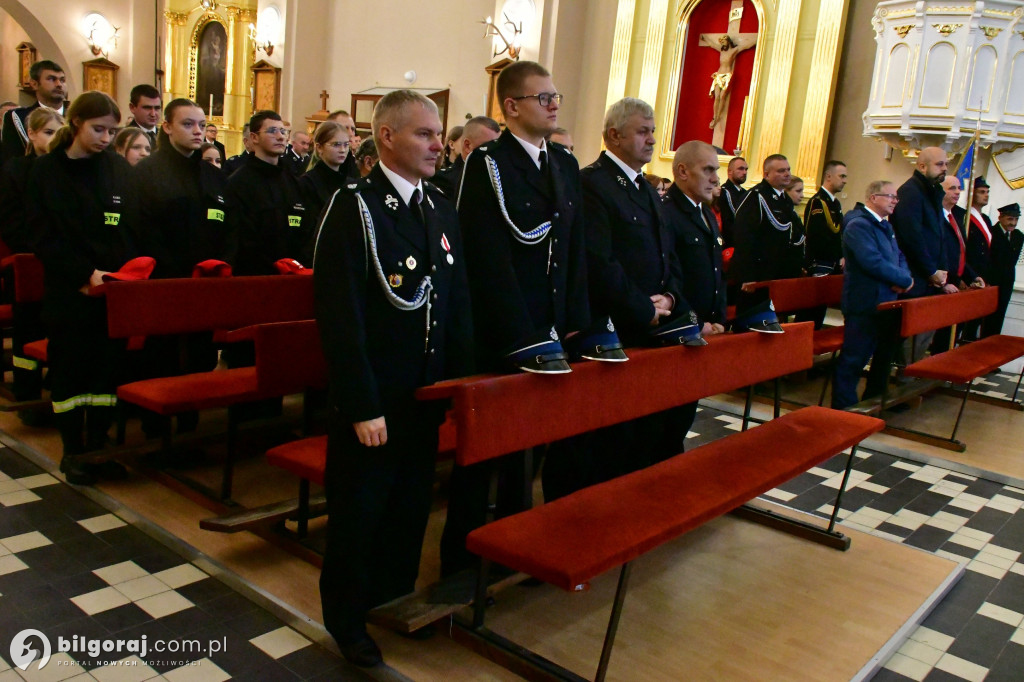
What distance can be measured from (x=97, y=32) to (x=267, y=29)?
14.1 feet

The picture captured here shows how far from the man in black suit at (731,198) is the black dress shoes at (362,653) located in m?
5.44

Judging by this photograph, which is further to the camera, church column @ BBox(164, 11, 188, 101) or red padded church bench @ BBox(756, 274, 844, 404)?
church column @ BBox(164, 11, 188, 101)

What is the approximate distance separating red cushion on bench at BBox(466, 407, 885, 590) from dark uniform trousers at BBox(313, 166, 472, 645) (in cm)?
36

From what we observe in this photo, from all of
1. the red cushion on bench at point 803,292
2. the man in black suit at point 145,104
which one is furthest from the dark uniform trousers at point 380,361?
the red cushion on bench at point 803,292

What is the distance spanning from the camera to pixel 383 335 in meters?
2.49

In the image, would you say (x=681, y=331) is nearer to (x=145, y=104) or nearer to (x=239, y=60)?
(x=145, y=104)

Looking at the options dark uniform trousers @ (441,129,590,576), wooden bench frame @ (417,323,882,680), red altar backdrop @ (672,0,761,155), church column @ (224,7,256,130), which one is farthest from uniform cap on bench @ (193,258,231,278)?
church column @ (224,7,256,130)

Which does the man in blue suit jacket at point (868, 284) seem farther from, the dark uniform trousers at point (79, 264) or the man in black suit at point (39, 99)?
the man in black suit at point (39, 99)

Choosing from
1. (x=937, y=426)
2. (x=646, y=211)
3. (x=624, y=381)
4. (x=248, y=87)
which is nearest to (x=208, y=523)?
(x=624, y=381)

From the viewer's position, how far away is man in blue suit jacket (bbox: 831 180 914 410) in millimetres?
5727

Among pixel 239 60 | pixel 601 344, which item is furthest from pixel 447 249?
pixel 239 60

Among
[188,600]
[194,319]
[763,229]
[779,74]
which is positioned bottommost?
[188,600]

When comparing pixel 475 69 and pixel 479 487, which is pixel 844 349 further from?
pixel 475 69

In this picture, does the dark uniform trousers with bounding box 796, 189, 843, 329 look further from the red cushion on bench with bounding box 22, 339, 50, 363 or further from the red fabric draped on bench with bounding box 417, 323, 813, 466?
the red cushion on bench with bounding box 22, 339, 50, 363
